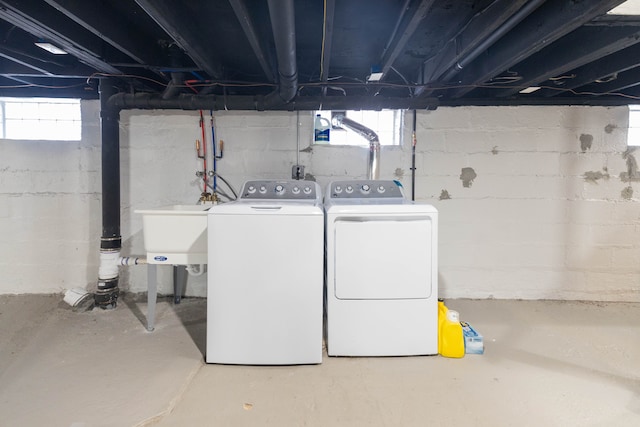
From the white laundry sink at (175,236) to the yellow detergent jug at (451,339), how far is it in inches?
57.8

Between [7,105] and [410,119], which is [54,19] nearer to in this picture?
[7,105]

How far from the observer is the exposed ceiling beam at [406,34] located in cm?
142

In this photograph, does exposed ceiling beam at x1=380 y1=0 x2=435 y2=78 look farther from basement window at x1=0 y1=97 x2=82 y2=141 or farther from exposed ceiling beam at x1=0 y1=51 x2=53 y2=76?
basement window at x1=0 y1=97 x2=82 y2=141

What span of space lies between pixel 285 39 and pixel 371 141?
1215 millimetres

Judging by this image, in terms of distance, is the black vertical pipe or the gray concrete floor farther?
the black vertical pipe

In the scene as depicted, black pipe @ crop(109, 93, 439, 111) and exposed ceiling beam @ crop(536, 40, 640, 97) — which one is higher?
exposed ceiling beam @ crop(536, 40, 640, 97)

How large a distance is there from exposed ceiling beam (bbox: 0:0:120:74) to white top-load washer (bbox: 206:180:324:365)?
1223 millimetres

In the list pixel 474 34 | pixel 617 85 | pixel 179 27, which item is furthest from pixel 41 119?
pixel 617 85

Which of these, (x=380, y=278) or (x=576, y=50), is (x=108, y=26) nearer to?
(x=380, y=278)

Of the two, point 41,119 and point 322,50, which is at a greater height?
point 322,50

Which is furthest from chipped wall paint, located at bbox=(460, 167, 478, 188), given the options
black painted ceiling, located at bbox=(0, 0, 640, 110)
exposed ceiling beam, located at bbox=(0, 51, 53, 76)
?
exposed ceiling beam, located at bbox=(0, 51, 53, 76)

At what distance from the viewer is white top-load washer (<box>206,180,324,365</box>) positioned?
5.66 feet

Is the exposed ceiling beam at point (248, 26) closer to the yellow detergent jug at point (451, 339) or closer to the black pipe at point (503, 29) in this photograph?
the black pipe at point (503, 29)

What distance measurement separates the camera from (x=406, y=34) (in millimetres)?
1659
